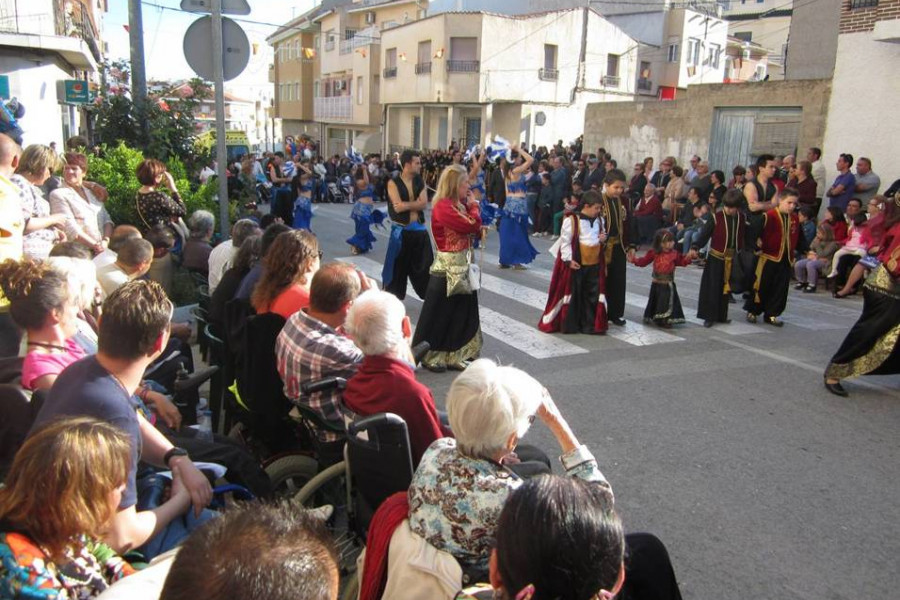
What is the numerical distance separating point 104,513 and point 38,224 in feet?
14.5

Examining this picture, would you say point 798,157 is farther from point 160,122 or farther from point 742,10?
point 742,10

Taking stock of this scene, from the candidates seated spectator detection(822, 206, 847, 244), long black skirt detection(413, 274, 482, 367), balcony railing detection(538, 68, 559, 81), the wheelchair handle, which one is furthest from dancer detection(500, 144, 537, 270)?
balcony railing detection(538, 68, 559, 81)

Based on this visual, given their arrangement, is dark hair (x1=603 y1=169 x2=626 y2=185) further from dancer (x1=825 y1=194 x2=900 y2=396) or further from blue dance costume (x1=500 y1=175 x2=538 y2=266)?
blue dance costume (x1=500 y1=175 x2=538 y2=266)

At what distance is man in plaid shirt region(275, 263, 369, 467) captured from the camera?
11.8 feet

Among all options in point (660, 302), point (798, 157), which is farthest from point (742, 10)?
point (660, 302)

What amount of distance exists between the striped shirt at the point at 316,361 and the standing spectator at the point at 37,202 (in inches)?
120

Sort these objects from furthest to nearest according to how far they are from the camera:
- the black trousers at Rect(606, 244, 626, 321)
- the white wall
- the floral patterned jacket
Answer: the white wall
the black trousers at Rect(606, 244, 626, 321)
the floral patterned jacket

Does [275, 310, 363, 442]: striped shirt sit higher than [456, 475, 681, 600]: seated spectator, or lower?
lower

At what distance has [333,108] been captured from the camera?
155ft

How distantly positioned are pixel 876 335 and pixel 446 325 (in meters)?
3.53

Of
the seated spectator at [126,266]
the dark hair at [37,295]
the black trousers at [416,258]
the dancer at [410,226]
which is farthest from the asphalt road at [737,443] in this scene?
the dark hair at [37,295]

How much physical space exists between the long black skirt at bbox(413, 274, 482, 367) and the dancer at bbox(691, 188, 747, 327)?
3271mm

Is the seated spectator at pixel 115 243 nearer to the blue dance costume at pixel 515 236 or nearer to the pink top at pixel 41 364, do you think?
the pink top at pixel 41 364

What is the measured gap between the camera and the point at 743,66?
1806 inches
